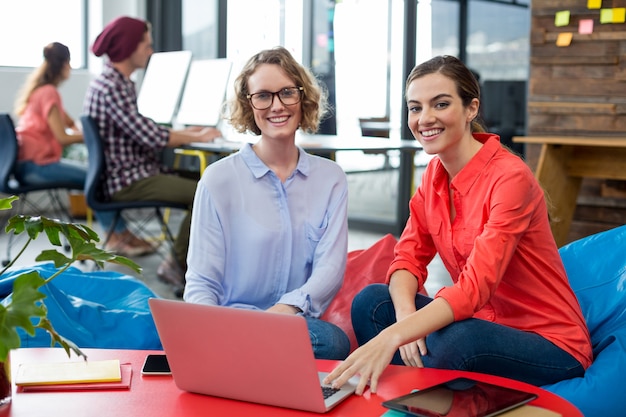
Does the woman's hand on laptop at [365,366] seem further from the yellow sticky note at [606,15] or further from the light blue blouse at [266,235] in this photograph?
the yellow sticky note at [606,15]

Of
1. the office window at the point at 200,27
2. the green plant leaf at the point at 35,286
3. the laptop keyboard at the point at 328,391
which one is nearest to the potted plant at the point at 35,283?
the green plant leaf at the point at 35,286

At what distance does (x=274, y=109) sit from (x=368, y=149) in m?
1.96

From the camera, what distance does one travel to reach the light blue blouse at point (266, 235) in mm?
2221

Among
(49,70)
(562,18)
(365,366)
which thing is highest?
(562,18)

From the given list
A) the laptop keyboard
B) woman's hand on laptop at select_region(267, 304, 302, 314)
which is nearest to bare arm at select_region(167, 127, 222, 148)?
woman's hand on laptop at select_region(267, 304, 302, 314)

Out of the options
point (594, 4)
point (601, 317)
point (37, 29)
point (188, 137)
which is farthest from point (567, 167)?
point (37, 29)

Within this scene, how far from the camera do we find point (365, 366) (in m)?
1.52

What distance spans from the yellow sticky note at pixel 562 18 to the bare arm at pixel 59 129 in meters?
2.85

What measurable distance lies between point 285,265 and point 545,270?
0.70 m

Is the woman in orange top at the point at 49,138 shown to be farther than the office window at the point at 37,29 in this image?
No

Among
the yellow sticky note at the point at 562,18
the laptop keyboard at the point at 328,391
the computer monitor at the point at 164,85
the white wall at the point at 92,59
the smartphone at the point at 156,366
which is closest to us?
the laptop keyboard at the point at 328,391

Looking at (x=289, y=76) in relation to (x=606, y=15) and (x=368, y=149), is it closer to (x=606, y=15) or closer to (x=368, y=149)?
(x=368, y=149)

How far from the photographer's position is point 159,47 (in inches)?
289

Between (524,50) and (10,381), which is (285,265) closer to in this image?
(10,381)
